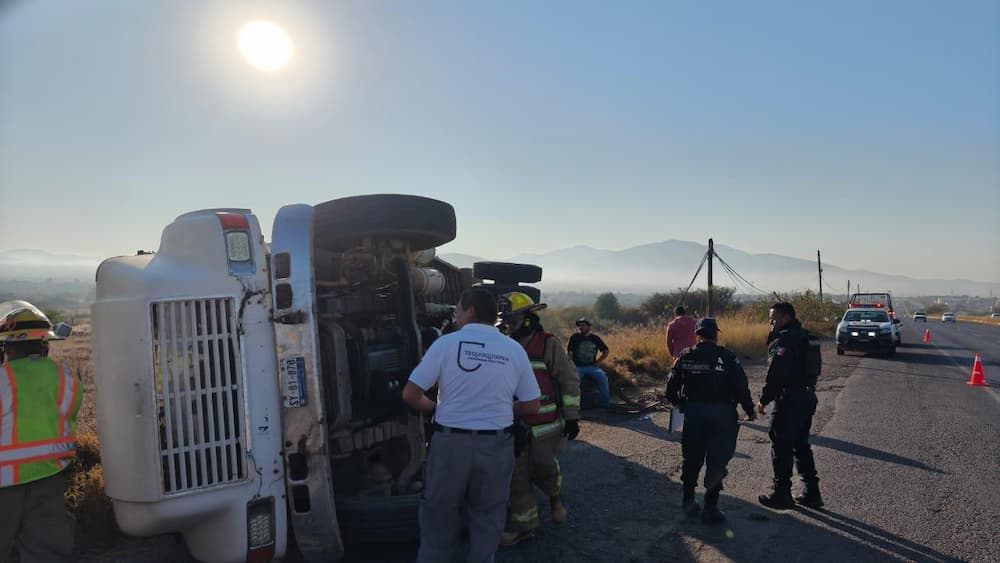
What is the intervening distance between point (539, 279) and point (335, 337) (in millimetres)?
5173

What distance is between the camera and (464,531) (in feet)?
11.6

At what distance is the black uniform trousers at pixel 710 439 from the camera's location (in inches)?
195

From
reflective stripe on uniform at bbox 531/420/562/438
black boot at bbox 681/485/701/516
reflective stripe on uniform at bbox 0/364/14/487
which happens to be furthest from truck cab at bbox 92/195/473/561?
black boot at bbox 681/485/701/516

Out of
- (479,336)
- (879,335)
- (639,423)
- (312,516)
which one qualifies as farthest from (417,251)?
(879,335)

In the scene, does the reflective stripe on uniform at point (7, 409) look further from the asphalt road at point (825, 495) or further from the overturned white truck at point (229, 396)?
the asphalt road at point (825, 495)

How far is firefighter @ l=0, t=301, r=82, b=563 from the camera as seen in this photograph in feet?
10.7

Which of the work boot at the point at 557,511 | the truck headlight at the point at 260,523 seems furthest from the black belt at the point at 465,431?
the work boot at the point at 557,511

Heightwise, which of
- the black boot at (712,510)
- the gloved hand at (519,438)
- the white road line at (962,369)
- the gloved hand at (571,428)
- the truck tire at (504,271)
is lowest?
the white road line at (962,369)

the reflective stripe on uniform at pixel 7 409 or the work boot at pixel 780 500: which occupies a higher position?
the reflective stripe on uniform at pixel 7 409

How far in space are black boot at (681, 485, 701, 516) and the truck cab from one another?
7.56ft

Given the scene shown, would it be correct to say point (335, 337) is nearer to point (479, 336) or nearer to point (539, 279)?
point (479, 336)

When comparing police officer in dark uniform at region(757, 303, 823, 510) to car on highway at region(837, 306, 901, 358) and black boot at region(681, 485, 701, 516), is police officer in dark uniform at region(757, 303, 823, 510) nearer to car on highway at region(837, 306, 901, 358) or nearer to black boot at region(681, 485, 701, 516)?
black boot at region(681, 485, 701, 516)

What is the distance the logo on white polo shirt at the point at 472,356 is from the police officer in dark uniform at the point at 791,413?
9.81 feet

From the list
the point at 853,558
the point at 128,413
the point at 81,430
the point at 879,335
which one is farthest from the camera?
the point at 879,335
